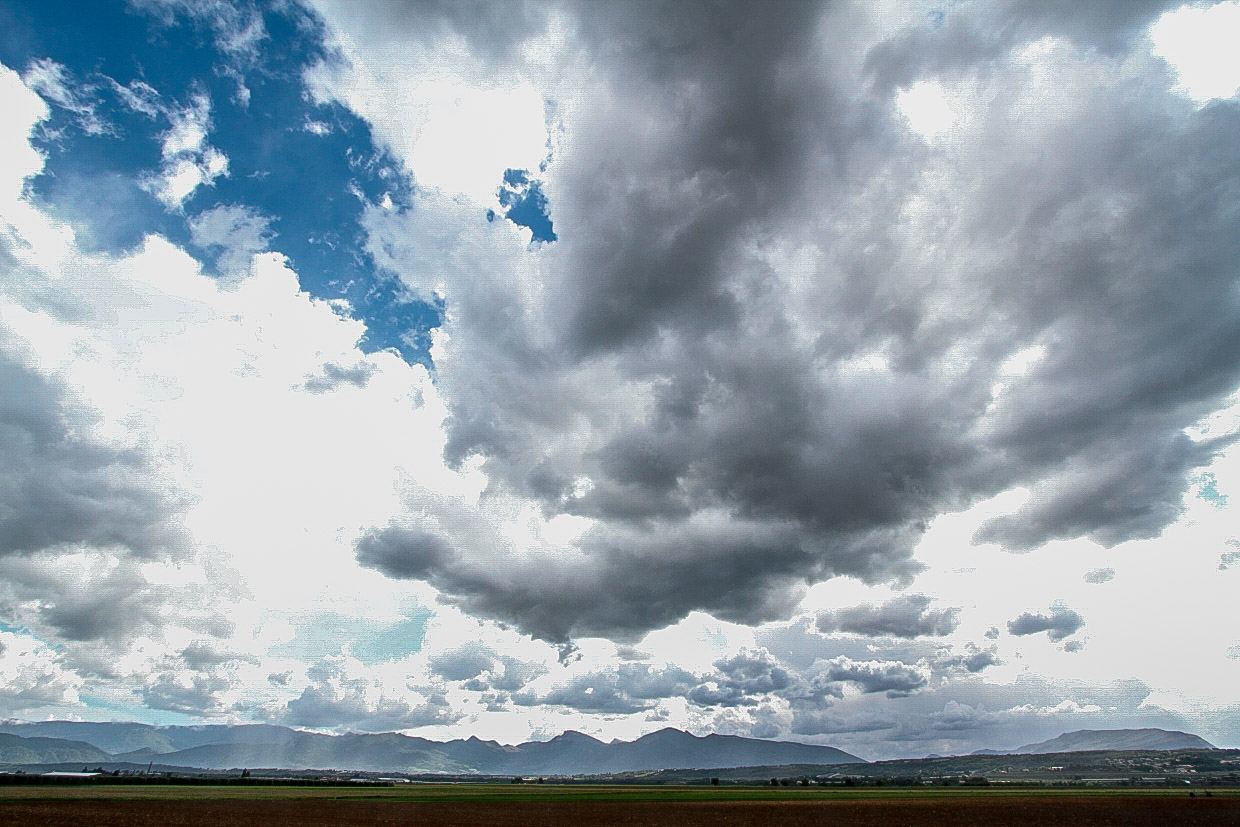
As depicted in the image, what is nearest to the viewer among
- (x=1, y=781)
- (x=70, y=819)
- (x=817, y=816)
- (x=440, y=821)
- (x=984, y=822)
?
(x=70, y=819)

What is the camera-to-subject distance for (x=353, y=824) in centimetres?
8050

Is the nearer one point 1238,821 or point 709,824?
point 1238,821

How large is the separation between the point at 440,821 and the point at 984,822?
65471mm

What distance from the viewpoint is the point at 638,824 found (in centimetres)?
8219

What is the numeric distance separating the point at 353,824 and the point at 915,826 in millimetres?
64174

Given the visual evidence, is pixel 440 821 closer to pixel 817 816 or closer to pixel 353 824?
pixel 353 824

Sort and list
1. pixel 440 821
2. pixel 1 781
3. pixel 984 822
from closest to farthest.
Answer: pixel 984 822 < pixel 440 821 < pixel 1 781

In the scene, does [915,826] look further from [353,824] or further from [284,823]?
[284,823]

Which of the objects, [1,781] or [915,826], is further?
[1,781]

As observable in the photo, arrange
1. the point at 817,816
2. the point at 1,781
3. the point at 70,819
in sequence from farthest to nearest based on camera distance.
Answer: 1. the point at 1,781
2. the point at 817,816
3. the point at 70,819

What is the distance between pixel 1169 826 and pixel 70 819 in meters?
120

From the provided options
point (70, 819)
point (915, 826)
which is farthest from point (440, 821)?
point (915, 826)

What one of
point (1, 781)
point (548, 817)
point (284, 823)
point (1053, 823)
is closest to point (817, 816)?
point (1053, 823)

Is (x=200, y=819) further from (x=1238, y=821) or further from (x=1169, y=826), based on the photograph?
(x=1238, y=821)
